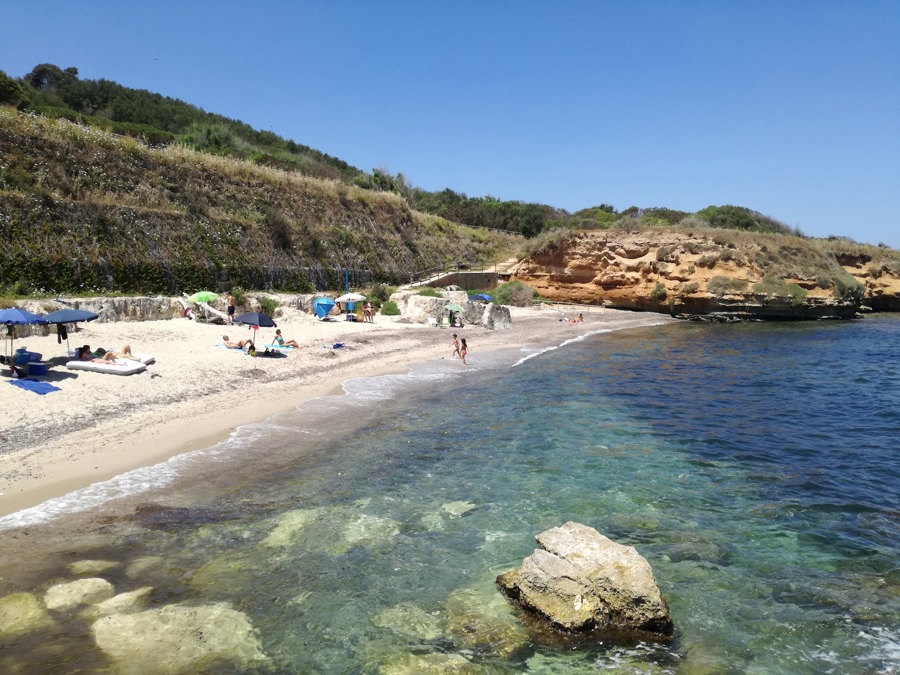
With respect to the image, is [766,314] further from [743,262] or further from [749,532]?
[749,532]

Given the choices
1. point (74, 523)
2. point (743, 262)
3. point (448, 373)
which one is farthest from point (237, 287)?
point (743, 262)

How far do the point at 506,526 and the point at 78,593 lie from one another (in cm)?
534

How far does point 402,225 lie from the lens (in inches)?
1727

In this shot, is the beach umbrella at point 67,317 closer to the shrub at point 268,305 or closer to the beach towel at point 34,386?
the beach towel at point 34,386

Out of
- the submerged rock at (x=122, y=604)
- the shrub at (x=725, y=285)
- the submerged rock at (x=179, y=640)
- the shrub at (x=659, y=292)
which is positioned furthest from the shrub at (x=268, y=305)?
the shrub at (x=725, y=285)

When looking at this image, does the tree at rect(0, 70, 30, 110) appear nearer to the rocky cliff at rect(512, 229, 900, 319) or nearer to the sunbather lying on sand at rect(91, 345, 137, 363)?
the sunbather lying on sand at rect(91, 345, 137, 363)

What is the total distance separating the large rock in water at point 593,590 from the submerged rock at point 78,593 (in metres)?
4.59

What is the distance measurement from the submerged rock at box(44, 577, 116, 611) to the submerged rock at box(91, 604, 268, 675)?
51 centimetres

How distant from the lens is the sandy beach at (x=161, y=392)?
9.73 m

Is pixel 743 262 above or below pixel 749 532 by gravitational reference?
above

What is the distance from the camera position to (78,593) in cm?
618

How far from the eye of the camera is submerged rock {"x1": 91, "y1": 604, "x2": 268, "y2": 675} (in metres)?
5.23

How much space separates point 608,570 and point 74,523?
7206 millimetres

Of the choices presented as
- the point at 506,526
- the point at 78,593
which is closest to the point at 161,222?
the point at 78,593
